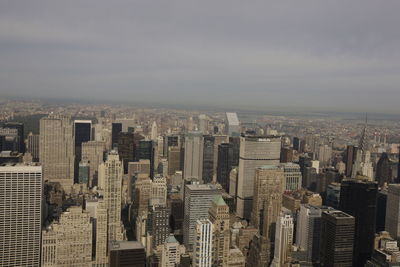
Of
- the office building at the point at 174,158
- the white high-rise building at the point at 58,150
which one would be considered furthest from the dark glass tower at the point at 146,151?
the white high-rise building at the point at 58,150

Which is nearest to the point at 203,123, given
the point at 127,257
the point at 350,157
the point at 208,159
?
the point at 208,159

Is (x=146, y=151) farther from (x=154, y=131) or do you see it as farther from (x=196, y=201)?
(x=196, y=201)

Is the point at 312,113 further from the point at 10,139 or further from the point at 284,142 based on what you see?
the point at 10,139

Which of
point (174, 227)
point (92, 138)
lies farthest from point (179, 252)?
point (92, 138)

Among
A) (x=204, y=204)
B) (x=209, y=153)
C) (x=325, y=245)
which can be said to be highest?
(x=209, y=153)

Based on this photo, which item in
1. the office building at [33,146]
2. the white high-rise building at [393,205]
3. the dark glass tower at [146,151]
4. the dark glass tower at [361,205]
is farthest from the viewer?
the dark glass tower at [146,151]

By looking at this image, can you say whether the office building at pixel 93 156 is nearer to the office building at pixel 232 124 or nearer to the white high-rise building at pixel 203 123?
Answer: the white high-rise building at pixel 203 123

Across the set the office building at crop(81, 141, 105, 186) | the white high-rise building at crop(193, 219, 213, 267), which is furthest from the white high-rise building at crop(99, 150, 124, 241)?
the white high-rise building at crop(193, 219, 213, 267)
